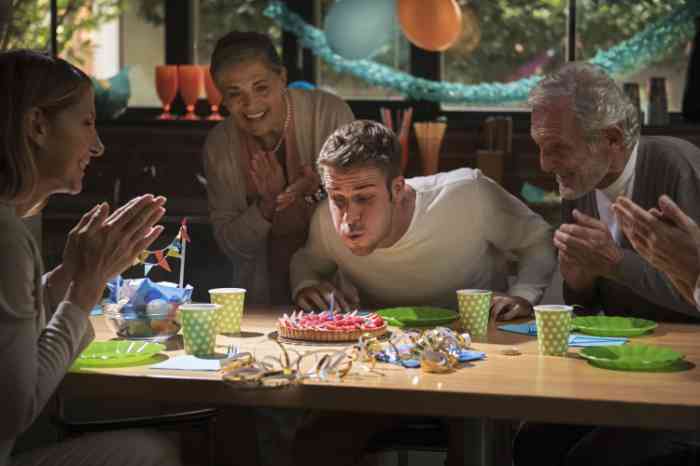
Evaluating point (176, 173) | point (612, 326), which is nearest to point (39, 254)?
point (612, 326)

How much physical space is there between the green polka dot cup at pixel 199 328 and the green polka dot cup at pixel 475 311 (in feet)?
2.02

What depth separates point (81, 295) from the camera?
2203 millimetres

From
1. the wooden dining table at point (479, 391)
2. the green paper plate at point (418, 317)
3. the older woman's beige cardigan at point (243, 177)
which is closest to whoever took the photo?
the wooden dining table at point (479, 391)

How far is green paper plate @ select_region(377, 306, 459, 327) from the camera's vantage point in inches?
110

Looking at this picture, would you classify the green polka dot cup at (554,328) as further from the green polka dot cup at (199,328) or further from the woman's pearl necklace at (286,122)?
the woman's pearl necklace at (286,122)

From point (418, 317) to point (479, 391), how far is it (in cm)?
80

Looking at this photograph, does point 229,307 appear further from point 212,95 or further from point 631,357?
point 212,95

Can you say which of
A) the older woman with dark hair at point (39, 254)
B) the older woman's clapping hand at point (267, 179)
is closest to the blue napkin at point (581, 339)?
the older woman with dark hair at point (39, 254)

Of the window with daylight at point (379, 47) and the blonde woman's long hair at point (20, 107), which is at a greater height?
the window with daylight at point (379, 47)

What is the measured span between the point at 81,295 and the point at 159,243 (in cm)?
205

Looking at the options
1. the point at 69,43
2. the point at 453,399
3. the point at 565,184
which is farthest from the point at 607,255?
the point at 69,43

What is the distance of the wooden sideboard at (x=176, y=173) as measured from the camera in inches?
193

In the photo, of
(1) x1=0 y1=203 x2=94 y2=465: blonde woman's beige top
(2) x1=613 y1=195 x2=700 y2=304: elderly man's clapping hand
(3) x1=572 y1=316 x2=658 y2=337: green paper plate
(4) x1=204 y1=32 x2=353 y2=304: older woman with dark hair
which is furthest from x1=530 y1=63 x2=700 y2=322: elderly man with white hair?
(1) x1=0 y1=203 x2=94 y2=465: blonde woman's beige top

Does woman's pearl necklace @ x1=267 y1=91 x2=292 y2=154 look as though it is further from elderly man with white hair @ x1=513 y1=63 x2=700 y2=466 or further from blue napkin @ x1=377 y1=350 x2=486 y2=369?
blue napkin @ x1=377 y1=350 x2=486 y2=369
